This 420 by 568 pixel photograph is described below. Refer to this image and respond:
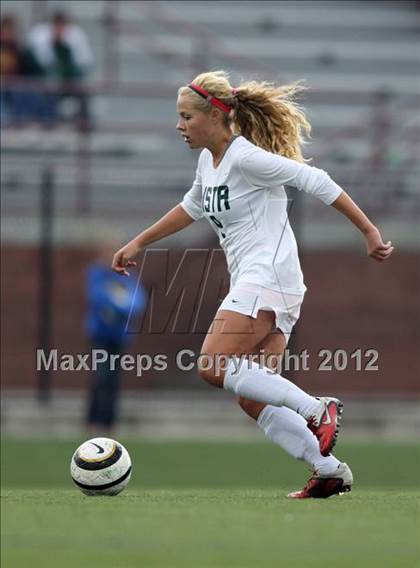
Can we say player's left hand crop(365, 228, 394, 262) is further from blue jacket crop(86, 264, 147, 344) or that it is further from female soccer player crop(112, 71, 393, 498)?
blue jacket crop(86, 264, 147, 344)

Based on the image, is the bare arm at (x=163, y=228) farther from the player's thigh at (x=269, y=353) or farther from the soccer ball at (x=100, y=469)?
the soccer ball at (x=100, y=469)

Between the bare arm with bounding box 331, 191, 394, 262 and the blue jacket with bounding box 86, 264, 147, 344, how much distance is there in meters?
6.91

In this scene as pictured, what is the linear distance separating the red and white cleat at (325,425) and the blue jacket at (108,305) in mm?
7026

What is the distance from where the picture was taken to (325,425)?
24.0 feet

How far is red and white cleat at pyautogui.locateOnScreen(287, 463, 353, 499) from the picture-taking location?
7633 millimetres

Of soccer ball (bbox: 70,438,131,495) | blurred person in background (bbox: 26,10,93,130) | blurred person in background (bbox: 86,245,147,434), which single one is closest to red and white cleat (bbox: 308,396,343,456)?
soccer ball (bbox: 70,438,131,495)

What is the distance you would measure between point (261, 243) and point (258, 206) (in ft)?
0.68

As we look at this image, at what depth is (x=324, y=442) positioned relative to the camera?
7309 mm

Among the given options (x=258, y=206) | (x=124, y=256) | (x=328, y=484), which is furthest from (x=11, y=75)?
(x=328, y=484)

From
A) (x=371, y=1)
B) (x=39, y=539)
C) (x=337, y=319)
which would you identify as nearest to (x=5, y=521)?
(x=39, y=539)

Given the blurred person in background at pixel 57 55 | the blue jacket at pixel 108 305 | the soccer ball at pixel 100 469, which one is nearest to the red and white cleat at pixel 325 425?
the soccer ball at pixel 100 469

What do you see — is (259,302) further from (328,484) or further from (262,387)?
(328,484)

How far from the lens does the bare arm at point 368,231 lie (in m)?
7.36

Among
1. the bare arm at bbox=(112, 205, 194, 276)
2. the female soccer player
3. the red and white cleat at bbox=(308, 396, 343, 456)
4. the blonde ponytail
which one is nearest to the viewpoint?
the red and white cleat at bbox=(308, 396, 343, 456)
